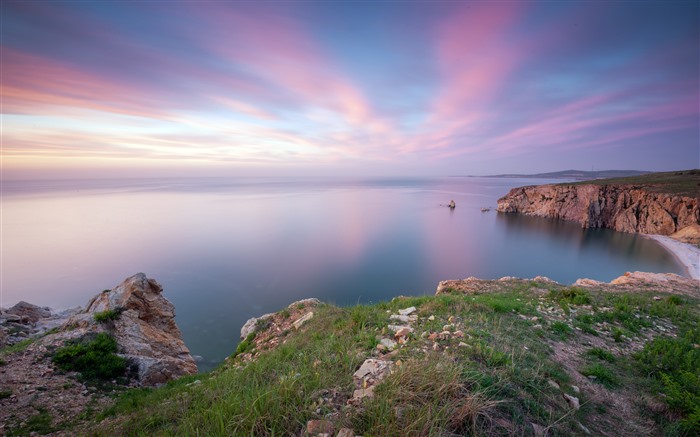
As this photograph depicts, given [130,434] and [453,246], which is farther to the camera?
[453,246]

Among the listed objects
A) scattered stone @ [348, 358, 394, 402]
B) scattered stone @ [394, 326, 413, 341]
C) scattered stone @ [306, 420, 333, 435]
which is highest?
scattered stone @ [306, 420, 333, 435]

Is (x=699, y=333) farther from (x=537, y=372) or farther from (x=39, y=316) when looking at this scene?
(x=39, y=316)

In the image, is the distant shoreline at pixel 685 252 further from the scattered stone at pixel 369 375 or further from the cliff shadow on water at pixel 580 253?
the scattered stone at pixel 369 375

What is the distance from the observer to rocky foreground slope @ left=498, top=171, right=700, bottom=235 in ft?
137

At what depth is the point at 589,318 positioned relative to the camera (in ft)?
24.4

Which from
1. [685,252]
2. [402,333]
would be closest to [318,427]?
[402,333]

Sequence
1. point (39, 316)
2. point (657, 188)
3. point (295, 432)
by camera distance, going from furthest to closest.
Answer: point (657, 188) → point (39, 316) → point (295, 432)

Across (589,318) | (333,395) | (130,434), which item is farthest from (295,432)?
(589,318)

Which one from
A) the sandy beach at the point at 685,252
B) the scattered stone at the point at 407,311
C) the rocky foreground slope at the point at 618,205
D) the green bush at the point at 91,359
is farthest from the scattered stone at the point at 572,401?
the rocky foreground slope at the point at 618,205

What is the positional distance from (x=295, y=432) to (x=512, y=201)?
74.9 m

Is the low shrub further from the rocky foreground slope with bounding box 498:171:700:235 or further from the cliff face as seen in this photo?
the cliff face

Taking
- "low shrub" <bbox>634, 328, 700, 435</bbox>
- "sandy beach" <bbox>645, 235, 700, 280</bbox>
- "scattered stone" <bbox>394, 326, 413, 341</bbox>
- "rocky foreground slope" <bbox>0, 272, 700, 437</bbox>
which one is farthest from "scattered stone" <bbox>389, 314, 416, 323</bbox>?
"sandy beach" <bbox>645, 235, 700, 280</bbox>

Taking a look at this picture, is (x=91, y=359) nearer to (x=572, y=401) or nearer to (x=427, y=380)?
(x=427, y=380)

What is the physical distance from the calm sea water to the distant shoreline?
3.80ft
